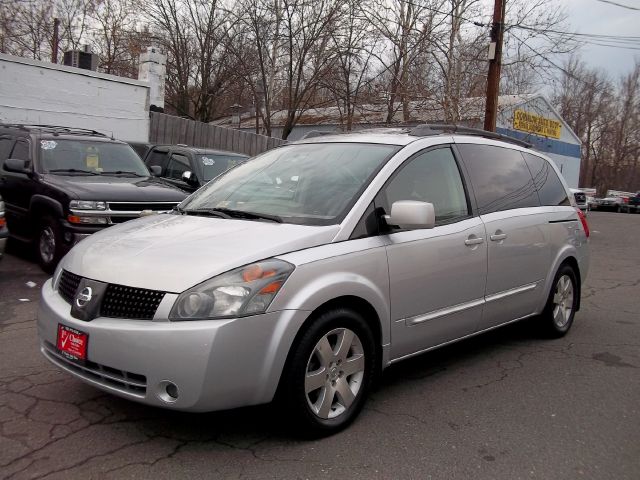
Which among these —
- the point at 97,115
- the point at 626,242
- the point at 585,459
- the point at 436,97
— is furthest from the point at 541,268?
the point at 436,97

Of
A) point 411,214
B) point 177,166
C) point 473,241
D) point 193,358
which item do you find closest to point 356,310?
point 411,214

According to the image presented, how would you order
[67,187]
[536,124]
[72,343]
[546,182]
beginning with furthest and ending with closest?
1. [536,124]
2. [67,187]
3. [546,182]
4. [72,343]

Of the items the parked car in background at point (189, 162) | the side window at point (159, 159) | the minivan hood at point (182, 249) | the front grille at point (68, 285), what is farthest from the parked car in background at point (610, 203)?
the front grille at point (68, 285)

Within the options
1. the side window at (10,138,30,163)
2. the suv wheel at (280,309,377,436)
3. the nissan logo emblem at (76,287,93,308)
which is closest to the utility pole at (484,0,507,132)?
the side window at (10,138,30,163)

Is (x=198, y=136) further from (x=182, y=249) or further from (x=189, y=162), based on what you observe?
(x=182, y=249)

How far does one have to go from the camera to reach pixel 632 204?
132 feet

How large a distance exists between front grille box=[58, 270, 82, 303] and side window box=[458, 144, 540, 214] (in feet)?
9.38

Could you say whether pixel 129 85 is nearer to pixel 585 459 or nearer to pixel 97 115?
pixel 97 115

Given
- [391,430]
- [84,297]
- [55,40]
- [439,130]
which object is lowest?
[391,430]

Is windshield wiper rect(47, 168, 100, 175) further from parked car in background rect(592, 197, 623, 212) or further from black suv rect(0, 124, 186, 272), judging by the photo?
parked car in background rect(592, 197, 623, 212)

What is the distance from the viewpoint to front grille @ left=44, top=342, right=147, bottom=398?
2943 mm

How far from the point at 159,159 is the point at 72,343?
8051 mm

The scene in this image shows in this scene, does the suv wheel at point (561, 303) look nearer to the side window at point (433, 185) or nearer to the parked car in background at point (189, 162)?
the side window at point (433, 185)

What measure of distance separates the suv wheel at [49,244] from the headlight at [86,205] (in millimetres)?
390
